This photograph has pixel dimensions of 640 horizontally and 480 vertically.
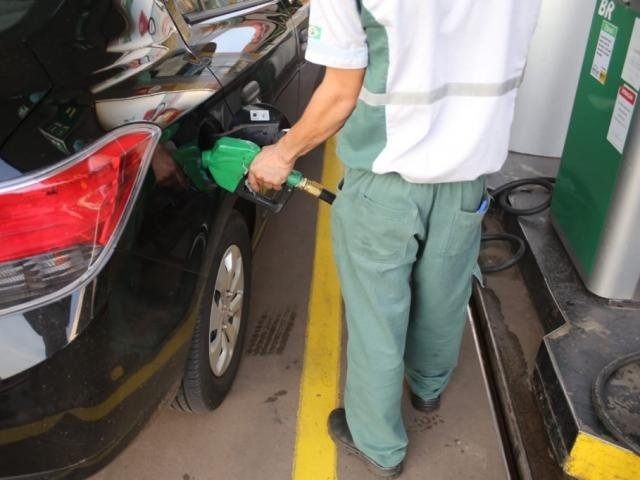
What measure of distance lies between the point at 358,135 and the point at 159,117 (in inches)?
21.5

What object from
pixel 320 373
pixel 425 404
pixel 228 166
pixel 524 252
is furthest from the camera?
pixel 524 252

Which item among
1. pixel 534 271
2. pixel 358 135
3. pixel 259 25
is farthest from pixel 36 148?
pixel 534 271

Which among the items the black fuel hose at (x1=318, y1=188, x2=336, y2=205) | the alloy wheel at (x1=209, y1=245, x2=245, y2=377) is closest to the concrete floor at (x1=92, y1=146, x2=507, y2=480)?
the alloy wheel at (x1=209, y1=245, x2=245, y2=377)

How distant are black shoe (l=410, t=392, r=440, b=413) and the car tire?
2.40ft

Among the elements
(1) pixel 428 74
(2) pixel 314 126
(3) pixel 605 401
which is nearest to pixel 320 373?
(3) pixel 605 401

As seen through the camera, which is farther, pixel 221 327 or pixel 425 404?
pixel 425 404

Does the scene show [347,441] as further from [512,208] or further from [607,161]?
[512,208]

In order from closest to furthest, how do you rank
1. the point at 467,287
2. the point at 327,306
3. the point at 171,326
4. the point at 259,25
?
the point at 171,326
the point at 467,287
the point at 259,25
the point at 327,306

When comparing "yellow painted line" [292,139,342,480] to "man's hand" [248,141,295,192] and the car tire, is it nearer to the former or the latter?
the car tire

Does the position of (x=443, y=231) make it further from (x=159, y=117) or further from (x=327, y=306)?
(x=327, y=306)

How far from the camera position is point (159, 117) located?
175 cm

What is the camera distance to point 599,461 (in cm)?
209

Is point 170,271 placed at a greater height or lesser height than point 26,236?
lesser

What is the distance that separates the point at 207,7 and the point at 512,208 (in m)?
1.81
